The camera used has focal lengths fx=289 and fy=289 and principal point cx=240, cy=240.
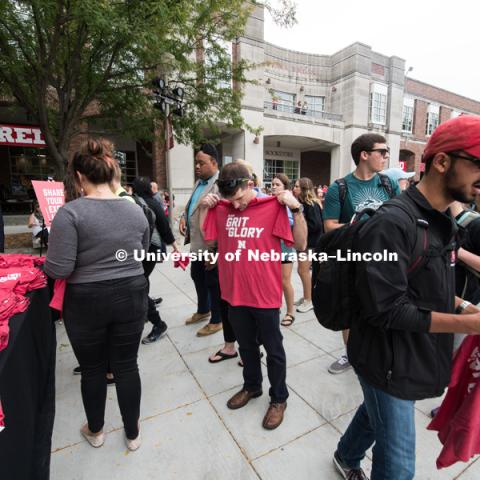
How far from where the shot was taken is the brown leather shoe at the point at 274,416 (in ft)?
7.25

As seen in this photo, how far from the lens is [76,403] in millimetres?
2531

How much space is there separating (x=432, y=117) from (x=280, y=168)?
598 inches

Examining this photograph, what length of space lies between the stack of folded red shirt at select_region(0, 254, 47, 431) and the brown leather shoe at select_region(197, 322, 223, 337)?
191cm

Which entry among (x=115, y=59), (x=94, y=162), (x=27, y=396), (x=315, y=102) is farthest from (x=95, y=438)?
(x=315, y=102)

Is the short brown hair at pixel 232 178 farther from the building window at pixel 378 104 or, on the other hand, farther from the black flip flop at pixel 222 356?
the building window at pixel 378 104

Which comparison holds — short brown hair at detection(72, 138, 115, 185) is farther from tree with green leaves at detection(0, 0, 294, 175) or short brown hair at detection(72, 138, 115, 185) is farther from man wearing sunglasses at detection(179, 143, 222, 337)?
tree with green leaves at detection(0, 0, 294, 175)

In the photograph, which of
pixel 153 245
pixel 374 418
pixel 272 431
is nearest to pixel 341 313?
pixel 374 418

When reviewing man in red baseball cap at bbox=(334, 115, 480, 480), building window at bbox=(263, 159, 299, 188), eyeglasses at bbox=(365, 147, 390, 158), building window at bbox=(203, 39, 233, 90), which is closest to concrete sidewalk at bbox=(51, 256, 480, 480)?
man in red baseball cap at bbox=(334, 115, 480, 480)

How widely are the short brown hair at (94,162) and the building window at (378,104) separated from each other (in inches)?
924

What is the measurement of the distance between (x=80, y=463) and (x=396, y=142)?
26.4 metres

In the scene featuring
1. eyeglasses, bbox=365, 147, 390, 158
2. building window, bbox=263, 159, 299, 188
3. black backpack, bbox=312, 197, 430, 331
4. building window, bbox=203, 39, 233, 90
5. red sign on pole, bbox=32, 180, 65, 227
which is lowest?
black backpack, bbox=312, 197, 430, 331

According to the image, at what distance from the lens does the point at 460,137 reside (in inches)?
41.4

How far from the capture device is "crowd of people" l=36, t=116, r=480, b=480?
1110mm

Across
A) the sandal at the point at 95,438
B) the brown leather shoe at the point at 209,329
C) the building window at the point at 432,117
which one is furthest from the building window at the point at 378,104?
the sandal at the point at 95,438
